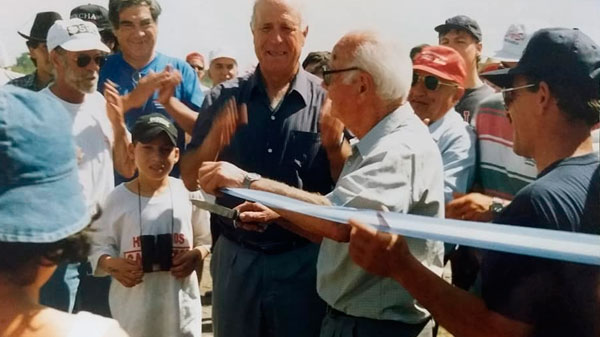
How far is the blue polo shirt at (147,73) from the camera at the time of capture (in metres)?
3.11

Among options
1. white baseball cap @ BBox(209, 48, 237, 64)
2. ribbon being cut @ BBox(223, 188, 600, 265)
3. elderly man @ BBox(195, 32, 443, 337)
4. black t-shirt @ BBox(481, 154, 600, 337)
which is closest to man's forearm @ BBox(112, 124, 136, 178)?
white baseball cap @ BBox(209, 48, 237, 64)

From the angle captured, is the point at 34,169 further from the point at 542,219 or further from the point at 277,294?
the point at 277,294

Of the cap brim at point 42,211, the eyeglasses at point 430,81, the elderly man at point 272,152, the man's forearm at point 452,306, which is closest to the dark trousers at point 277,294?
the elderly man at point 272,152

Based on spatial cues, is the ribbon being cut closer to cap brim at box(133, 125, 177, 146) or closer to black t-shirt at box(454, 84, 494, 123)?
cap brim at box(133, 125, 177, 146)

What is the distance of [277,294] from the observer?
282cm

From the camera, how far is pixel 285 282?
2.82 meters

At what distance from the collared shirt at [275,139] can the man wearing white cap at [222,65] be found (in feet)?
2.58

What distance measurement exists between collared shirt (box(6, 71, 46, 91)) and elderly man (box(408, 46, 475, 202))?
5.03ft

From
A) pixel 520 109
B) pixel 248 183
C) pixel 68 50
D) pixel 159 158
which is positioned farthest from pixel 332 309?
pixel 68 50

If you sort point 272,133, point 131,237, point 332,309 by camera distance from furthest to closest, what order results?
point 131,237
point 272,133
point 332,309

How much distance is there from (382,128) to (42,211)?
1.23m

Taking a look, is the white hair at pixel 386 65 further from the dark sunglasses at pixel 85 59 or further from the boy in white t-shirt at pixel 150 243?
the dark sunglasses at pixel 85 59

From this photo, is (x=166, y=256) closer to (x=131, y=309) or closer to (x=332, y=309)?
(x=131, y=309)

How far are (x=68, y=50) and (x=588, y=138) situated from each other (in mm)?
2024
